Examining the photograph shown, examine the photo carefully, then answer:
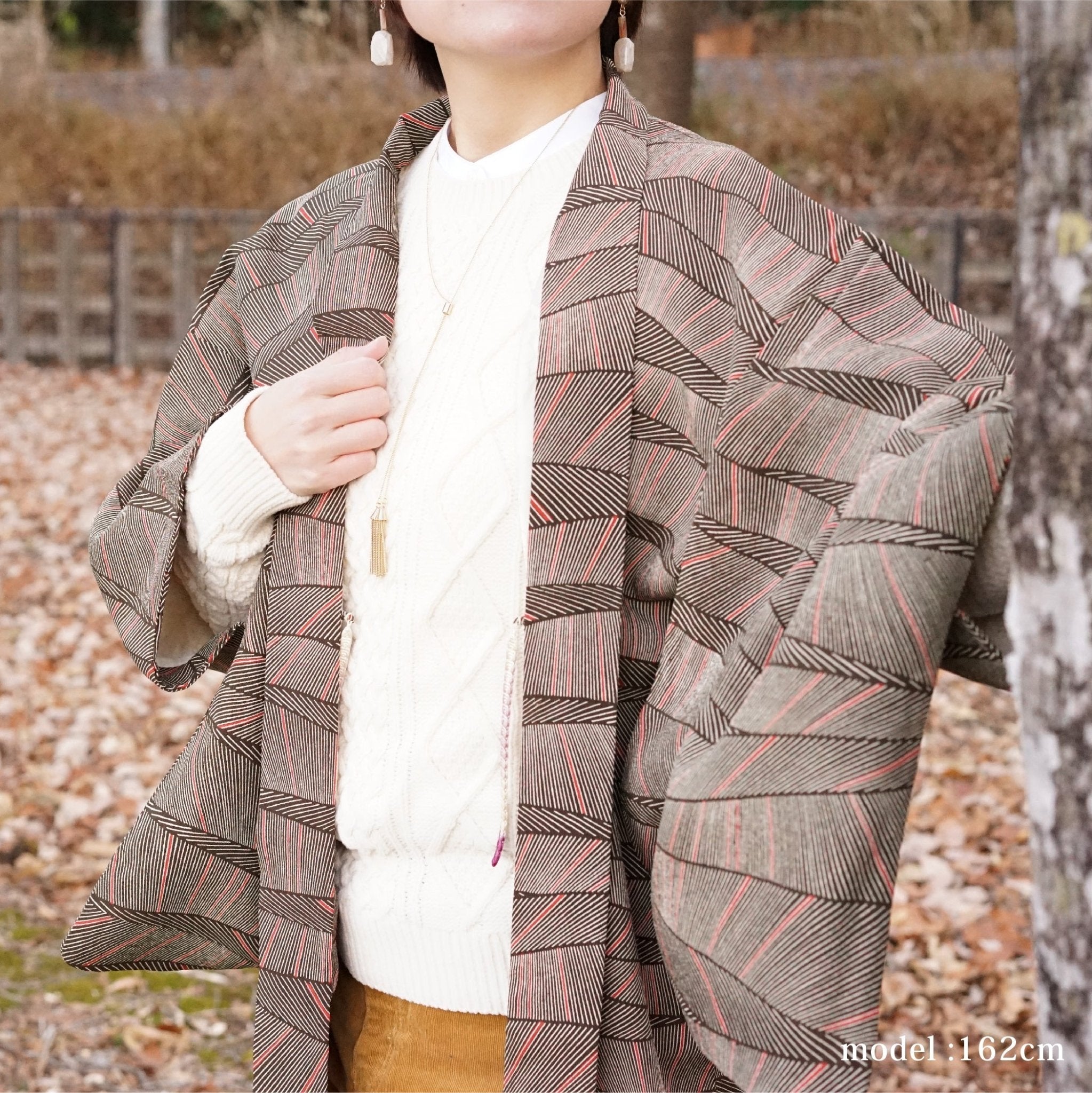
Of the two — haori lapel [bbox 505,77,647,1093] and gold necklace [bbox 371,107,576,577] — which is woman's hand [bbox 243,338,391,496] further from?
haori lapel [bbox 505,77,647,1093]

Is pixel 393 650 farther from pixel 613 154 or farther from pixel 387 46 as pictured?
pixel 387 46

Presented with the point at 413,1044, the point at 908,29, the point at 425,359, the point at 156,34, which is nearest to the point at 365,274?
the point at 425,359

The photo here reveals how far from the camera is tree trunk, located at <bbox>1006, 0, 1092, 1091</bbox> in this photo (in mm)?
852

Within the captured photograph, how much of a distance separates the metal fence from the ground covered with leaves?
17.4 ft

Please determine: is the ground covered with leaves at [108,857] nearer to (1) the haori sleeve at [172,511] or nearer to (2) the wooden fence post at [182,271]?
(1) the haori sleeve at [172,511]

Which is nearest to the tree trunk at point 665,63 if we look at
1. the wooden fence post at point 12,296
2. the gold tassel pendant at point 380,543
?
the gold tassel pendant at point 380,543

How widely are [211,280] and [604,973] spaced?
117cm

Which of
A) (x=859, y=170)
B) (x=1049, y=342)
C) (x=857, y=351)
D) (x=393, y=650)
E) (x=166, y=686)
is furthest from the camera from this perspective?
(x=859, y=170)

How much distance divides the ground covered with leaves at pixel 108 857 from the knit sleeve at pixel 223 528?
2193mm

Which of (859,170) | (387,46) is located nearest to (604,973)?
(387,46)

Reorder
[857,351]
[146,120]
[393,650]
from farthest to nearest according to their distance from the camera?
[146,120] → [393,650] → [857,351]

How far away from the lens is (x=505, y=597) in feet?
5.28

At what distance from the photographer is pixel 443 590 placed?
5.33 feet

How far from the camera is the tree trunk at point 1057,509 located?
2.80ft
